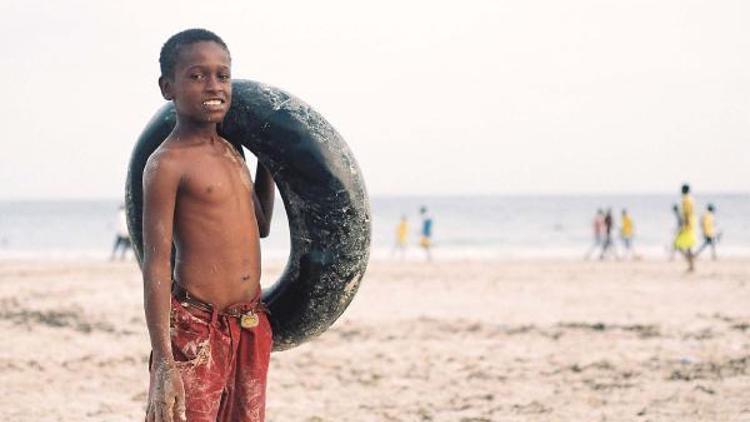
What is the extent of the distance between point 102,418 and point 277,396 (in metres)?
1.35

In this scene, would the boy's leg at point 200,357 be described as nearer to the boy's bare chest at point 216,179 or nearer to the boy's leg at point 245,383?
the boy's leg at point 245,383

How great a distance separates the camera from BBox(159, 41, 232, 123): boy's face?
2.78 m

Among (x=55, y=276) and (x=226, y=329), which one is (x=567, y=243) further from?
(x=226, y=329)

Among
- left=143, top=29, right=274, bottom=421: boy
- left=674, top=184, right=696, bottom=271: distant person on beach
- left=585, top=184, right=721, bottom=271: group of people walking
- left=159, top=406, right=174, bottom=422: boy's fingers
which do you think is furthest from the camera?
left=585, top=184, right=721, bottom=271: group of people walking

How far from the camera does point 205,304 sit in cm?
282

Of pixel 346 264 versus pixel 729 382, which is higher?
pixel 346 264

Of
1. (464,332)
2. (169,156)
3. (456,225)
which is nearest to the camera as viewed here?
(169,156)

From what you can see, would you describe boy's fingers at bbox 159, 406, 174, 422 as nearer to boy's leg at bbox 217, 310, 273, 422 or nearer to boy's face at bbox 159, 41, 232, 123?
boy's leg at bbox 217, 310, 273, 422

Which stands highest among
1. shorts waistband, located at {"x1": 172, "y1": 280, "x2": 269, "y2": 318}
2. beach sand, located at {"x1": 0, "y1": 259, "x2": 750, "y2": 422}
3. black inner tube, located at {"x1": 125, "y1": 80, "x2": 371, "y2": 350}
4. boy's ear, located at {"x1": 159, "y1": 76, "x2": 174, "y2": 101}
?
boy's ear, located at {"x1": 159, "y1": 76, "x2": 174, "y2": 101}

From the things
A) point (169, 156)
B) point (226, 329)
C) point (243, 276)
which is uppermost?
point (169, 156)

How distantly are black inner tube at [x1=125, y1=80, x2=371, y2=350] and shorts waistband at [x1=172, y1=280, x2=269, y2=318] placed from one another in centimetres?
43

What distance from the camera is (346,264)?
3348mm

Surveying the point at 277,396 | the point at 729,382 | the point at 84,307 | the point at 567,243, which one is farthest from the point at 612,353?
the point at 567,243

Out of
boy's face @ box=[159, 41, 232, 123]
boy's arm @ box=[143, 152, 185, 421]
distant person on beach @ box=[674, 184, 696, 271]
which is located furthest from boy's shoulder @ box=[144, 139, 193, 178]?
distant person on beach @ box=[674, 184, 696, 271]
